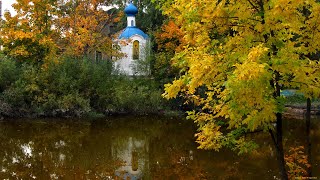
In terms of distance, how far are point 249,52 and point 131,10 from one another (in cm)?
2806

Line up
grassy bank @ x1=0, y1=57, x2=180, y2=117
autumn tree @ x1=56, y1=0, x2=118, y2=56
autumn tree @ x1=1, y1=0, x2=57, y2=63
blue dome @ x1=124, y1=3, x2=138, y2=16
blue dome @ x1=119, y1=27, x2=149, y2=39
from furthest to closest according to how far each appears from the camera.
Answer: blue dome @ x1=124, y1=3, x2=138, y2=16, blue dome @ x1=119, y1=27, x2=149, y2=39, autumn tree @ x1=56, y1=0, x2=118, y2=56, autumn tree @ x1=1, y1=0, x2=57, y2=63, grassy bank @ x1=0, y1=57, x2=180, y2=117

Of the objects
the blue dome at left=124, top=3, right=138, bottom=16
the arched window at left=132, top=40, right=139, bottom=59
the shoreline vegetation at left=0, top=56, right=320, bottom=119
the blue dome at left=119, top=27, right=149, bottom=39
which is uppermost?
the blue dome at left=124, top=3, right=138, bottom=16

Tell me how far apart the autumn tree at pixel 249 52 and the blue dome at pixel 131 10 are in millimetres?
26353

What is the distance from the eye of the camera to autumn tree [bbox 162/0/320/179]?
579 centimetres

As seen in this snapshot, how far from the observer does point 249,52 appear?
587 cm

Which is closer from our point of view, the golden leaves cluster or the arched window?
the golden leaves cluster

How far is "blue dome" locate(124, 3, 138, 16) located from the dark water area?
14.3 metres

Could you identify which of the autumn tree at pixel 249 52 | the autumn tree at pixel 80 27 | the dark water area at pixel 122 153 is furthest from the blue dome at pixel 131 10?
the autumn tree at pixel 249 52

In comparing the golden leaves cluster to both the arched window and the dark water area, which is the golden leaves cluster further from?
the arched window

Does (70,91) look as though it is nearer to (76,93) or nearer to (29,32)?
(76,93)

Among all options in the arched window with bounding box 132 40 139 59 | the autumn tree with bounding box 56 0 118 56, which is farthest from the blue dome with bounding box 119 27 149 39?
the autumn tree with bounding box 56 0 118 56

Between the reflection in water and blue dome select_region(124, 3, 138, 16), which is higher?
blue dome select_region(124, 3, 138, 16)

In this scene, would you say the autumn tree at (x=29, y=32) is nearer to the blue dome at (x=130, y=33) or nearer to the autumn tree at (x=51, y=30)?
the autumn tree at (x=51, y=30)

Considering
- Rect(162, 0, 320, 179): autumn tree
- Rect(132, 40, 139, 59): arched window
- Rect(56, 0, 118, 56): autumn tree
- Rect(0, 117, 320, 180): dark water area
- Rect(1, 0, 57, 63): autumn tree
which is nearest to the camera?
→ Rect(162, 0, 320, 179): autumn tree
